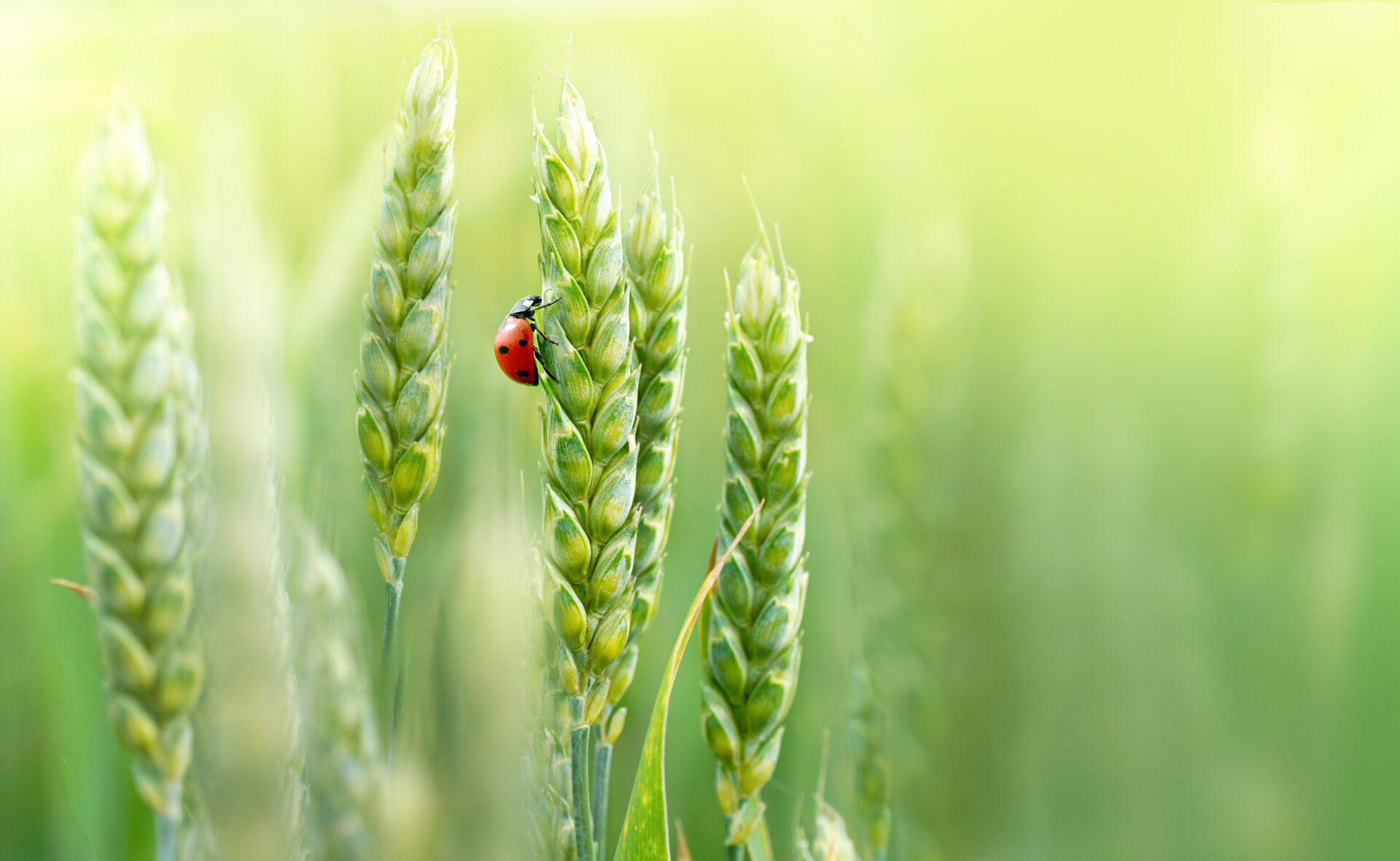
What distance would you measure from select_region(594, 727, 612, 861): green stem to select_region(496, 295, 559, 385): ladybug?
7.6 inches

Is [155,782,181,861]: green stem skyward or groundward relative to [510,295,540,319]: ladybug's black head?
groundward

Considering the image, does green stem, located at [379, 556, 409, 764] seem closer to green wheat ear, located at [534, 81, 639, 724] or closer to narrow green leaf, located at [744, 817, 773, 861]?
green wheat ear, located at [534, 81, 639, 724]

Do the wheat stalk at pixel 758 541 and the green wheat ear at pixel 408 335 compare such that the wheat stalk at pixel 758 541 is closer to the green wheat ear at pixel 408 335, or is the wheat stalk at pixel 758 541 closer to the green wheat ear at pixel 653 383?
the green wheat ear at pixel 653 383

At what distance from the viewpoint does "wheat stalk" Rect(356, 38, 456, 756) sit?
0.36m

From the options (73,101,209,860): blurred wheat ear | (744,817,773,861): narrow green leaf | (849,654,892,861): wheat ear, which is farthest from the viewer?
(849,654,892,861): wheat ear

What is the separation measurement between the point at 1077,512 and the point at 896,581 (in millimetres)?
318

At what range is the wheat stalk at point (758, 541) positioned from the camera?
379 mm

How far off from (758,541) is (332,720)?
0.77ft

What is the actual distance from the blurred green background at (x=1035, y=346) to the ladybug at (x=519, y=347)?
10 centimetres

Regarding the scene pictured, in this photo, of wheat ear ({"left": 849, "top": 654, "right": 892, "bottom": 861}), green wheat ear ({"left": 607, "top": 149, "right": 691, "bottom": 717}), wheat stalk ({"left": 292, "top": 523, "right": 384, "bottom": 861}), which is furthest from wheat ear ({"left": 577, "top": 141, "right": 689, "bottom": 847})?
wheat ear ({"left": 849, "top": 654, "right": 892, "bottom": 861})

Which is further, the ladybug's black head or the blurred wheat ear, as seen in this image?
the ladybug's black head

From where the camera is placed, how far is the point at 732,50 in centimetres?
75

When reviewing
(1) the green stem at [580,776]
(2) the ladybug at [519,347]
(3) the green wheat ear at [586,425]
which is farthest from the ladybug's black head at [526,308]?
(1) the green stem at [580,776]

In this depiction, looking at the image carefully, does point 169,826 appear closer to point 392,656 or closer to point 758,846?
point 392,656
